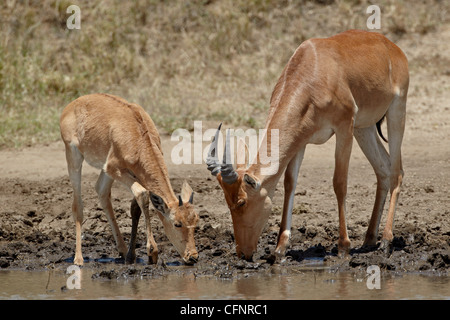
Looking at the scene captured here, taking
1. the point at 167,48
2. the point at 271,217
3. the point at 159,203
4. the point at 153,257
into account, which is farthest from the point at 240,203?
the point at 167,48

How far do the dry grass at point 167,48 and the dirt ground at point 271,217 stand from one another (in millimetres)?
1842

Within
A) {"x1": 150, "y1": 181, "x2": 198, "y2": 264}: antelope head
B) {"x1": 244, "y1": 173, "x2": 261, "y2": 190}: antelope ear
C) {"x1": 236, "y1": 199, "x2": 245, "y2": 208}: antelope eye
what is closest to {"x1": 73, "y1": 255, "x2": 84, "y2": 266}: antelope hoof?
{"x1": 150, "y1": 181, "x2": 198, "y2": 264}: antelope head

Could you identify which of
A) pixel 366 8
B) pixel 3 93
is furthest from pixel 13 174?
pixel 366 8

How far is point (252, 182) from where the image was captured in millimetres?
8266

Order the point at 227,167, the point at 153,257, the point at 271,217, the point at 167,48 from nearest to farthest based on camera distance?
the point at 227,167, the point at 153,257, the point at 271,217, the point at 167,48

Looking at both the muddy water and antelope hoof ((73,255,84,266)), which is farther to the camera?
antelope hoof ((73,255,84,266))

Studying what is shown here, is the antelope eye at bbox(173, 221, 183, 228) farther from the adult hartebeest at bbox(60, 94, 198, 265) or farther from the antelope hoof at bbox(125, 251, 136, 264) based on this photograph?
the antelope hoof at bbox(125, 251, 136, 264)

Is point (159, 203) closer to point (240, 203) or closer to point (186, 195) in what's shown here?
point (186, 195)

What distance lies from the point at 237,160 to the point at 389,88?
223 cm

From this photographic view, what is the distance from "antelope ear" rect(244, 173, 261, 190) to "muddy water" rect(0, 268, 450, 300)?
92 cm

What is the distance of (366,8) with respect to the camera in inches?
683

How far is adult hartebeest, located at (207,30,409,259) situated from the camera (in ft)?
27.7

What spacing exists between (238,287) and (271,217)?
2.54 m
